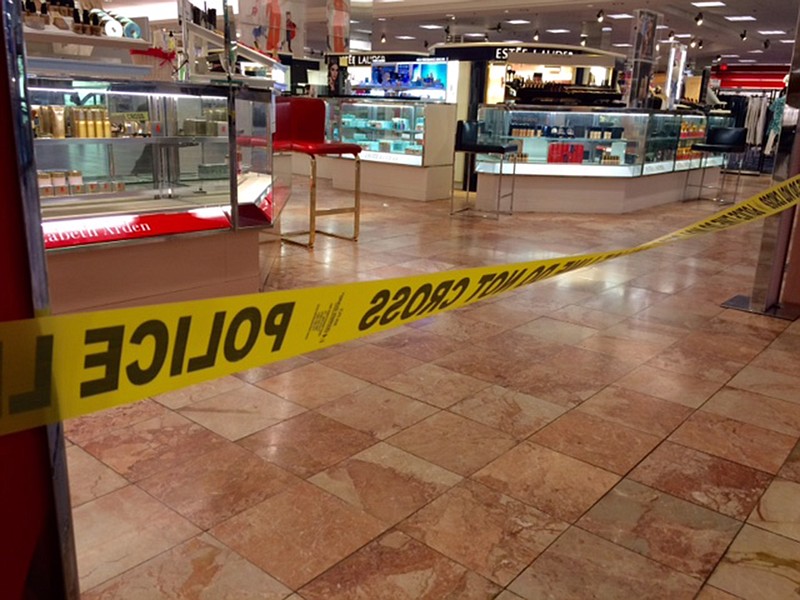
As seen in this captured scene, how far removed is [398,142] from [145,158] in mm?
6278

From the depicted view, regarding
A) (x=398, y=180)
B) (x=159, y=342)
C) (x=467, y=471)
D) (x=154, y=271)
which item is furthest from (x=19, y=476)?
(x=398, y=180)

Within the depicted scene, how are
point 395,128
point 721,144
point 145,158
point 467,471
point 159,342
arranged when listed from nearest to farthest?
1. point 159,342
2. point 467,471
3. point 145,158
4. point 395,128
5. point 721,144

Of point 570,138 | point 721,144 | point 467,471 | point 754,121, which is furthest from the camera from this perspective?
point 754,121

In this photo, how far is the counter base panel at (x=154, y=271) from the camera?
3.19 metres

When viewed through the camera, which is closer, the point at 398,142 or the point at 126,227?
the point at 126,227

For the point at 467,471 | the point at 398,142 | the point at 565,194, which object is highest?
the point at 398,142

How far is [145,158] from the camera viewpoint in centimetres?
380

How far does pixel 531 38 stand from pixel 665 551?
69.5 feet

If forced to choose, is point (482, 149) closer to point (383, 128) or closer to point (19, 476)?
point (383, 128)

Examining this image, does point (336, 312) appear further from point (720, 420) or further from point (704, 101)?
point (704, 101)

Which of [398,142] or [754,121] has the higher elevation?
[754,121]

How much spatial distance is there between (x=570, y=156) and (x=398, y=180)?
8.06ft

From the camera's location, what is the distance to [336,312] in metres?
1.33

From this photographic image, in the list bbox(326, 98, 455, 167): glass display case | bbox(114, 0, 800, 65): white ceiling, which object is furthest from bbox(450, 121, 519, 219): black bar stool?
bbox(114, 0, 800, 65): white ceiling
